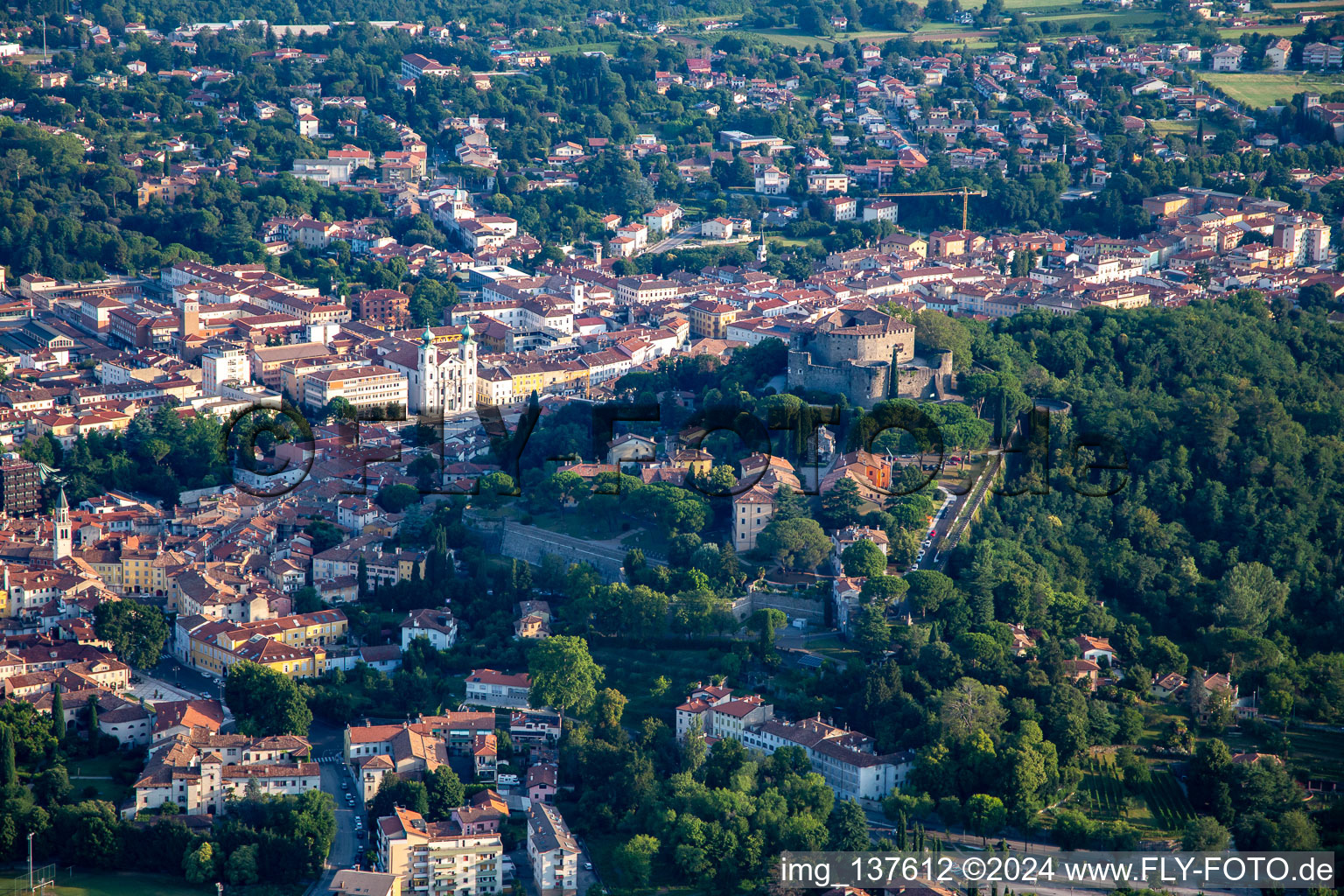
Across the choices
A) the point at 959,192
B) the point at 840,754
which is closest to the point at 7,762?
the point at 840,754

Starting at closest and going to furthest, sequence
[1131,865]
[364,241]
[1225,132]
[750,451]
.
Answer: [1131,865] → [750,451] → [364,241] → [1225,132]

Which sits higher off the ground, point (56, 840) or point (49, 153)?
point (49, 153)

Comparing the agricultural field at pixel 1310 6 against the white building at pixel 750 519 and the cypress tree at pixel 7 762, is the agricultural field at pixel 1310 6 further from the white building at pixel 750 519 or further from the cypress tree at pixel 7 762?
the cypress tree at pixel 7 762

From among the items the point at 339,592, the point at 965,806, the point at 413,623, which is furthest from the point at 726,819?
the point at 339,592

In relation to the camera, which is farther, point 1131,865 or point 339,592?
point 339,592

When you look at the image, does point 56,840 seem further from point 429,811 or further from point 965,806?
point 965,806

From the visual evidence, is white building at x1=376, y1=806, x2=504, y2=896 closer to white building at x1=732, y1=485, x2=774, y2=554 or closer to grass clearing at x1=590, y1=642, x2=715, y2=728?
grass clearing at x1=590, y1=642, x2=715, y2=728

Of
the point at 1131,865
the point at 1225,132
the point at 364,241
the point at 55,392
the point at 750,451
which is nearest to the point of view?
the point at 1131,865
